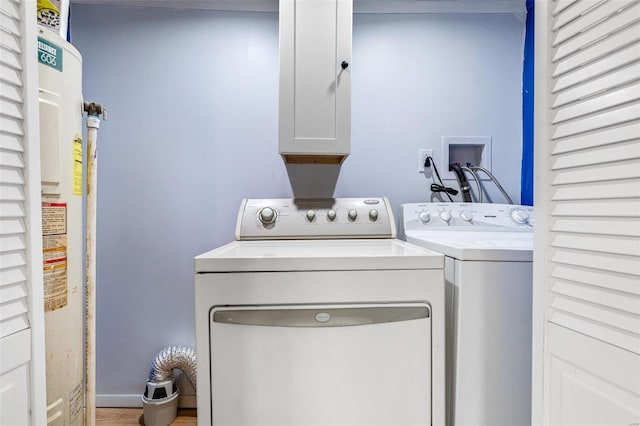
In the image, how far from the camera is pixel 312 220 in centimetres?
142

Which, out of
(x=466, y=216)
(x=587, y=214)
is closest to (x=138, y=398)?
(x=466, y=216)

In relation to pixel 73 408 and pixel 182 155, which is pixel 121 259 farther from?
pixel 73 408

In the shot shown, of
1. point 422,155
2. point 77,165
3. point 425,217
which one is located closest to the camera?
point 77,165

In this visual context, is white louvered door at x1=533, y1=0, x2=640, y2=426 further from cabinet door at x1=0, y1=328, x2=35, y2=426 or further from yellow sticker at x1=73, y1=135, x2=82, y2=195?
yellow sticker at x1=73, y1=135, x2=82, y2=195

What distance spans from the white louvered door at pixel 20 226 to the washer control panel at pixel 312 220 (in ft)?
2.54

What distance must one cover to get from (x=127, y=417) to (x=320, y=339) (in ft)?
4.54

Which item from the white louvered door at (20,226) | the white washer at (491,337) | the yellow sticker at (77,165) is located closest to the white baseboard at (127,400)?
the white louvered door at (20,226)

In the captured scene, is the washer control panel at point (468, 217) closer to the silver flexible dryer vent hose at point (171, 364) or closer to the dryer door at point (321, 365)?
the dryer door at point (321, 365)

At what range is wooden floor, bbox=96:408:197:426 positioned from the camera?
153cm

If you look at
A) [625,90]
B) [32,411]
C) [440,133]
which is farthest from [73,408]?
[440,133]

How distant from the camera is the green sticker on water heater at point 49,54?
0.87 metres

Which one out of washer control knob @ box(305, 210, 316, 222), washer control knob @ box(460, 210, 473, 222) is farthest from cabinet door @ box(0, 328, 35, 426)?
washer control knob @ box(460, 210, 473, 222)

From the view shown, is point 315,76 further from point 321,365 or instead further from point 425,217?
point 321,365

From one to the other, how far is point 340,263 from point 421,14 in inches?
62.2
